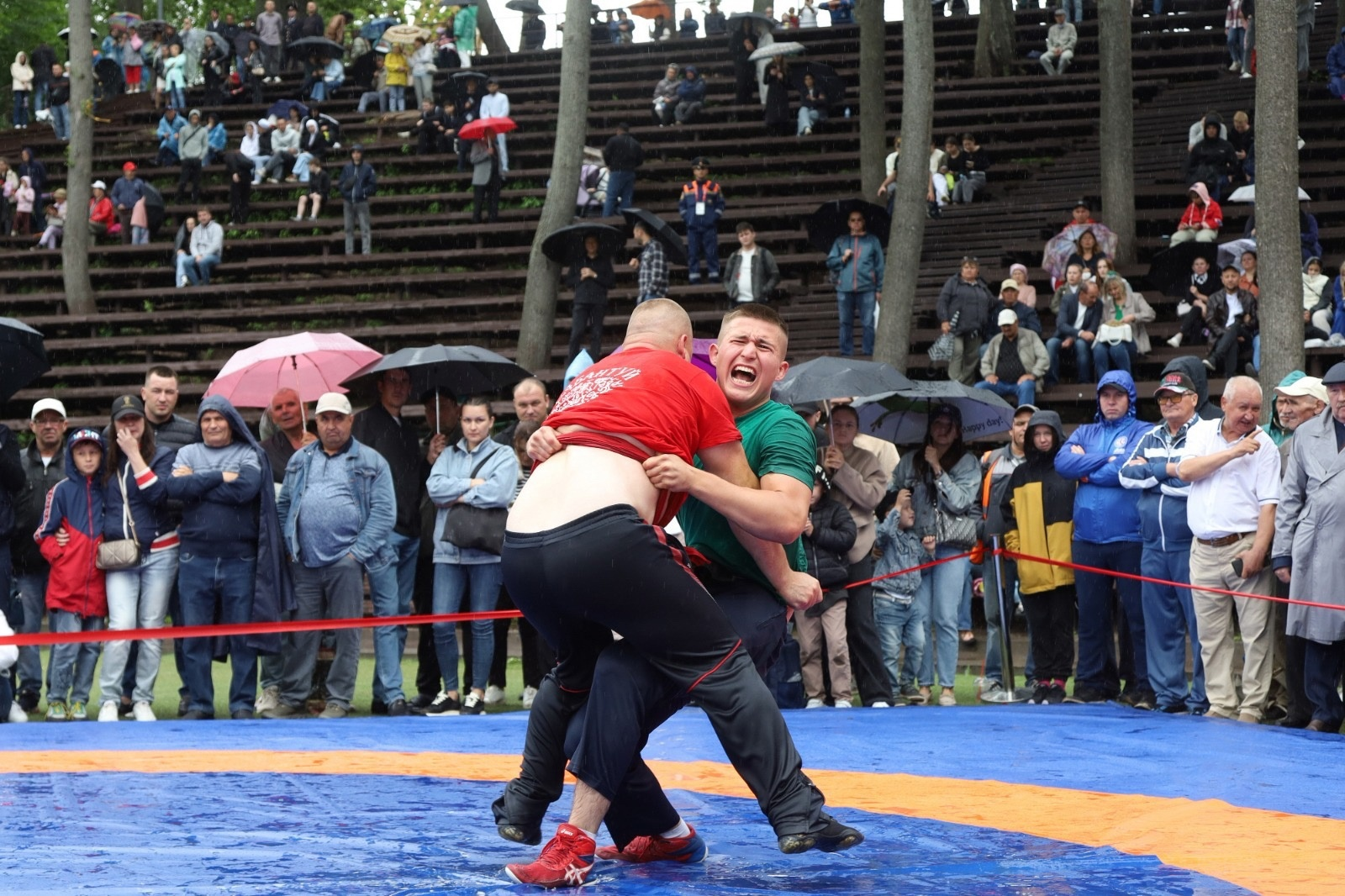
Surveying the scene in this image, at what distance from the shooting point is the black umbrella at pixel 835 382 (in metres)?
11.0

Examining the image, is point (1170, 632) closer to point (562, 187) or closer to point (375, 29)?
point (562, 187)

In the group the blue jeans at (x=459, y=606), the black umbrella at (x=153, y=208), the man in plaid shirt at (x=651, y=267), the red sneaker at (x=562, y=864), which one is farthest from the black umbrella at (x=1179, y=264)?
the black umbrella at (x=153, y=208)

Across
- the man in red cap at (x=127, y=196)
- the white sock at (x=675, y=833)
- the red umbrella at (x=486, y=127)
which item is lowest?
the white sock at (x=675, y=833)

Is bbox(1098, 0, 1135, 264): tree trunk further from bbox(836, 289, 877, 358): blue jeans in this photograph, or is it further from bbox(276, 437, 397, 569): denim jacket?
bbox(276, 437, 397, 569): denim jacket

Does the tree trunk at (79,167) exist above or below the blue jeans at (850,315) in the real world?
above

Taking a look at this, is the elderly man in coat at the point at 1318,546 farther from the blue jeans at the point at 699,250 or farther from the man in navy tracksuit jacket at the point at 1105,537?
the blue jeans at the point at 699,250

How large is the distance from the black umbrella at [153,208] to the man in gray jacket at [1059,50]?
49.0ft

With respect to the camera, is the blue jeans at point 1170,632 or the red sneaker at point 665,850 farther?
the blue jeans at point 1170,632

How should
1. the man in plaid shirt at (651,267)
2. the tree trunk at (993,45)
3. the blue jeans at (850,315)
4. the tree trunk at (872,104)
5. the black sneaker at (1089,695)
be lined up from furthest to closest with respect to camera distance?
the tree trunk at (993,45)
the tree trunk at (872,104)
the blue jeans at (850,315)
the man in plaid shirt at (651,267)
the black sneaker at (1089,695)

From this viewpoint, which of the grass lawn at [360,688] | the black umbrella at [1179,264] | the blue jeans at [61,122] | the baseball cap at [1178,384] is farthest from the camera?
the blue jeans at [61,122]

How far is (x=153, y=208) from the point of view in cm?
2688

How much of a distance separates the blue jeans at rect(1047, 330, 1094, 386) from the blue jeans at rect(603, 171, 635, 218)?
8.21 metres

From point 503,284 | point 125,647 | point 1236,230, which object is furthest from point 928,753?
point 503,284

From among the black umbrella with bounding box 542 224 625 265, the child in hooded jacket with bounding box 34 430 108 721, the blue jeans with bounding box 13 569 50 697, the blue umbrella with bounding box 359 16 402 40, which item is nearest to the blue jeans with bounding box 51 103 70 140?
the blue umbrella with bounding box 359 16 402 40
